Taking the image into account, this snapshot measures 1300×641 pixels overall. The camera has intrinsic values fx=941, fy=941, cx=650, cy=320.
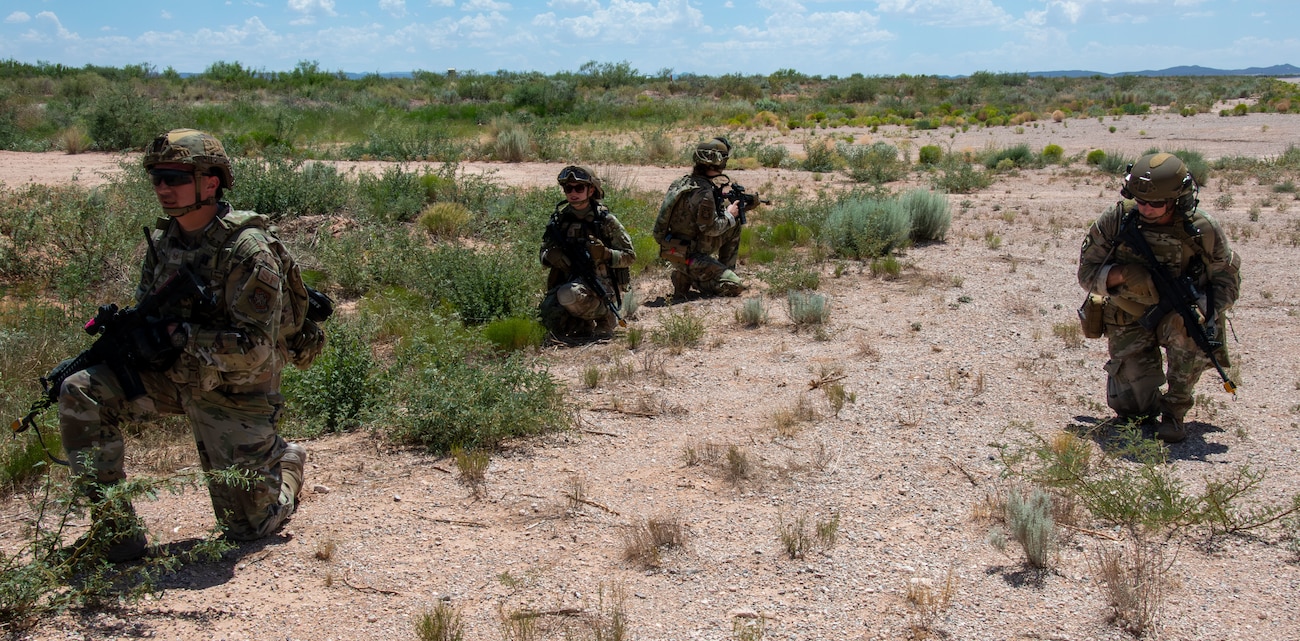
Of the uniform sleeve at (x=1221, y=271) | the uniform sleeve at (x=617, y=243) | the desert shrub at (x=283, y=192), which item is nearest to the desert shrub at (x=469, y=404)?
the uniform sleeve at (x=617, y=243)

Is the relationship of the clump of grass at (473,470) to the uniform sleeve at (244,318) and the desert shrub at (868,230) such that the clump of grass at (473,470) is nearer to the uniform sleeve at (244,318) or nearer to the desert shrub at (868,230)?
the uniform sleeve at (244,318)

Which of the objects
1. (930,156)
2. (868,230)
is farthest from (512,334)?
(930,156)

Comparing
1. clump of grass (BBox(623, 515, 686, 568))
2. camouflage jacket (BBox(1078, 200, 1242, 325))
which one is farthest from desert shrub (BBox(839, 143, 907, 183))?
clump of grass (BBox(623, 515, 686, 568))

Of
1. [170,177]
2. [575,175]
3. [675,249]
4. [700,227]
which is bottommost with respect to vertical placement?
[675,249]

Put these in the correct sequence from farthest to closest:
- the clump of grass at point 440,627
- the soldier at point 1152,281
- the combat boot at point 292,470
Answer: the soldier at point 1152,281
the combat boot at point 292,470
the clump of grass at point 440,627

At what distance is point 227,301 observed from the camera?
368cm

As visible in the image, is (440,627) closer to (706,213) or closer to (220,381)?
(220,381)

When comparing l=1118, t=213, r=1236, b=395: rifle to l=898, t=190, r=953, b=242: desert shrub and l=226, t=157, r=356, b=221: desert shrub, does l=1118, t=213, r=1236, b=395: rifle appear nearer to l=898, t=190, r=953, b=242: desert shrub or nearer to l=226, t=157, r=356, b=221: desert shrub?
l=898, t=190, r=953, b=242: desert shrub

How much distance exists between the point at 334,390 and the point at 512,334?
186 centimetres

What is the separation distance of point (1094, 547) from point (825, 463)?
1.40 metres

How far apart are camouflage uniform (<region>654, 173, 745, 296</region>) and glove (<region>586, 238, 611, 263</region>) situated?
1.58 metres

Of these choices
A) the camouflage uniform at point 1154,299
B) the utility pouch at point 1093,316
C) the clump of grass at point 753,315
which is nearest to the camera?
the camouflage uniform at point 1154,299

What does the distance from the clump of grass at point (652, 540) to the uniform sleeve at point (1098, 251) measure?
112 inches

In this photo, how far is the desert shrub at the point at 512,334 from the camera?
7.21 meters
